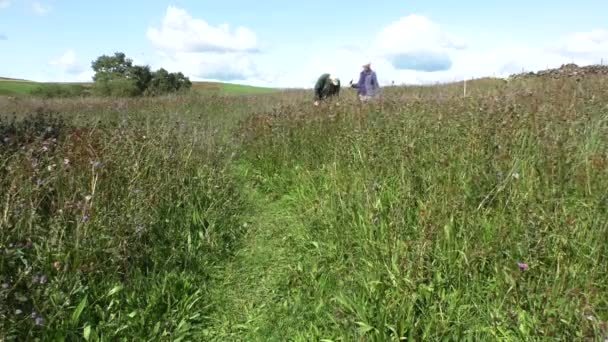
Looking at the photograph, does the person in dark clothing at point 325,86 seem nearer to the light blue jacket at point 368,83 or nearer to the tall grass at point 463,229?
the light blue jacket at point 368,83

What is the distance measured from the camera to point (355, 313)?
259 cm

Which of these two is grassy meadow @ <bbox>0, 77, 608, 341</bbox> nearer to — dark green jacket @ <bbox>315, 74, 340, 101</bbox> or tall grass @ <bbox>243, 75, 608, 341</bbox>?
tall grass @ <bbox>243, 75, 608, 341</bbox>

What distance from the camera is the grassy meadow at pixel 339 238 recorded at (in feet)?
8.02

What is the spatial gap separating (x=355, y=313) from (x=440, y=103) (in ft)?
13.5

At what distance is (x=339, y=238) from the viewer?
3484 mm

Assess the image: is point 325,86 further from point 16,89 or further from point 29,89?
point 16,89

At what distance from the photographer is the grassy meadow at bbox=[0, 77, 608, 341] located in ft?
8.02

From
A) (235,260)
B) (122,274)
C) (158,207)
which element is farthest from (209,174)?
(122,274)

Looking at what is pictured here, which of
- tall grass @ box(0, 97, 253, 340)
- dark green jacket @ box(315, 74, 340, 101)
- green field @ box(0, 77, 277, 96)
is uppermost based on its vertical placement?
green field @ box(0, 77, 277, 96)

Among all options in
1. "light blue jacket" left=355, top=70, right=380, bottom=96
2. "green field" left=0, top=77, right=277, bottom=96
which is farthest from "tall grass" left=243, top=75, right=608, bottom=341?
"green field" left=0, top=77, right=277, bottom=96

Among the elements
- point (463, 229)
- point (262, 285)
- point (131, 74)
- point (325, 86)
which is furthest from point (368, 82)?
point (131, 74)

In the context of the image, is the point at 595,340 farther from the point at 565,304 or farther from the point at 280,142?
the point at 280,142

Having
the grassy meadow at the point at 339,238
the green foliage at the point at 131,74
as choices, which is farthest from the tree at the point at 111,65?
the grassy meadow at the point at 339,238

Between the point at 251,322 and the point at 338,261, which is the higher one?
the point at 338,261
